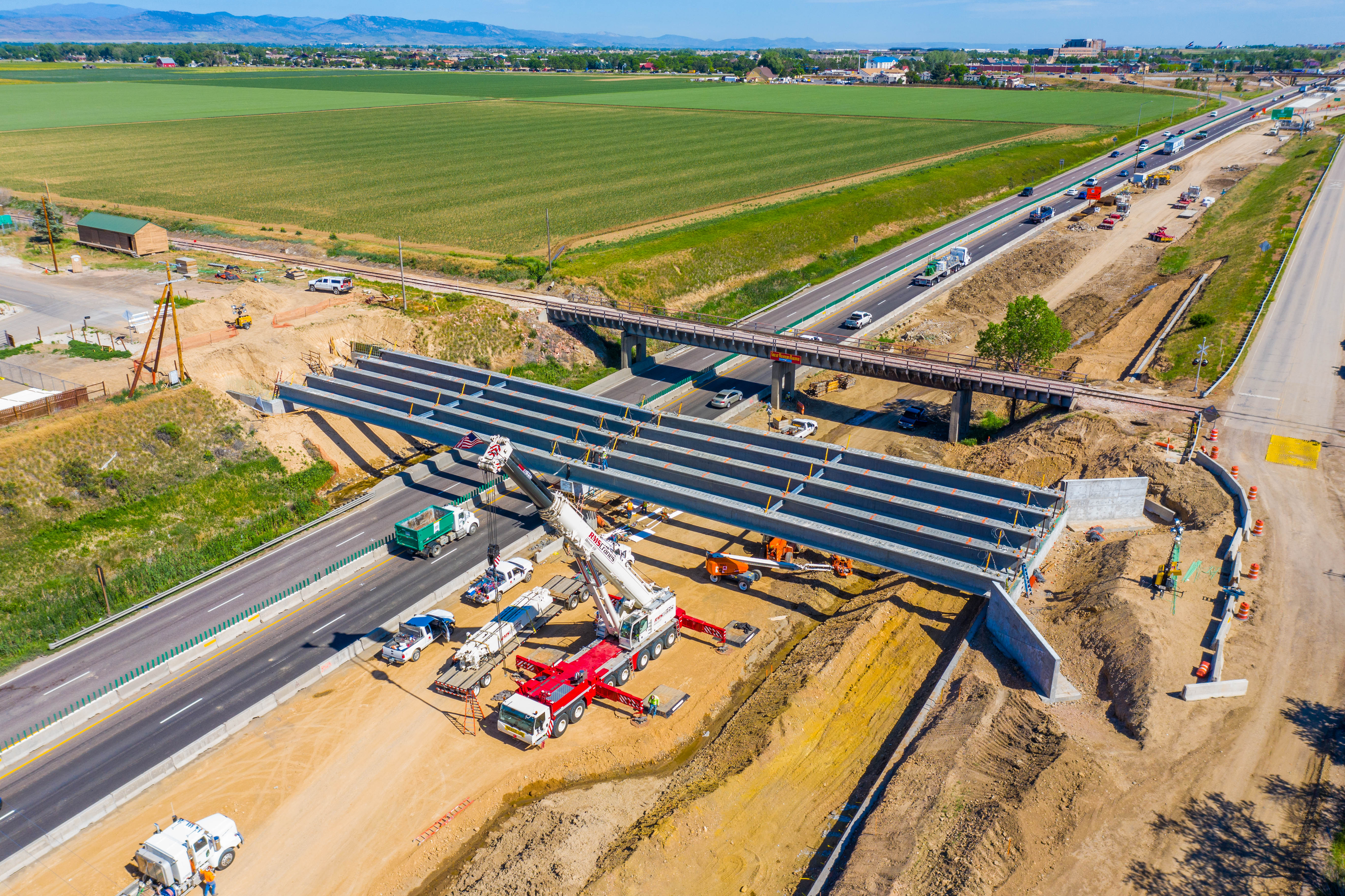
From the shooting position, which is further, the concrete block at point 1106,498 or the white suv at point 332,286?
the white suv at point 332,286

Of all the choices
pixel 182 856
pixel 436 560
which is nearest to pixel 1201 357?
pixel 436 560

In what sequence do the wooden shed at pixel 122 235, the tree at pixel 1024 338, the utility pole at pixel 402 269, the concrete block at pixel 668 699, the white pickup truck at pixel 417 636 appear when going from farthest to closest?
the wooden shed at pixel 122 235 < the utility pole at pixel 402 269 < the tree at pixel 1024 338 < the white pickup truck at pixel 417 636 < the concrete block at pixel 668 699

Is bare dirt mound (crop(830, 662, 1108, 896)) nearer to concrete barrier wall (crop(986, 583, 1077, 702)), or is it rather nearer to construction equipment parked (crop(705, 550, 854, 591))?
concrete barrier wall (crop(986, 583, 1077, 702))

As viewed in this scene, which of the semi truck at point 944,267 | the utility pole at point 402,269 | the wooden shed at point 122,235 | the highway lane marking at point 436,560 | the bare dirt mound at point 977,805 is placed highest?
the wooden shed at point 122,235

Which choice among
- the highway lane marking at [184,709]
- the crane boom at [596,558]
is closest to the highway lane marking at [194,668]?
the highway lane marking at [184,709]

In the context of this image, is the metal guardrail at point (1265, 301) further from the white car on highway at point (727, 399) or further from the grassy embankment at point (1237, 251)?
the white car on highway at point (727, 399)

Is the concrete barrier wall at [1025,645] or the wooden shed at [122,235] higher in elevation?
the wooden shed at [122,235]

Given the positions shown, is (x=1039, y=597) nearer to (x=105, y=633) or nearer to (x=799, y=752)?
(x=799, y=752)
